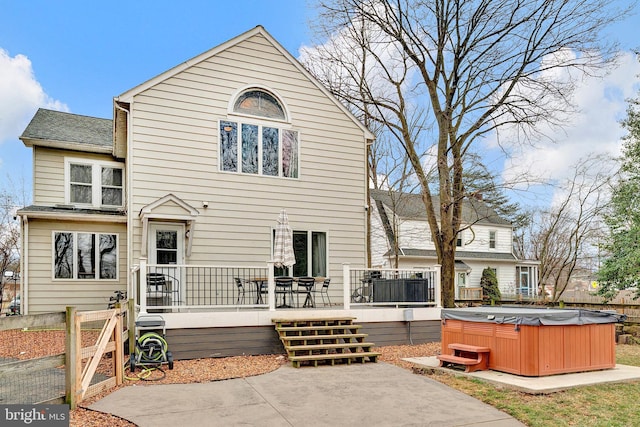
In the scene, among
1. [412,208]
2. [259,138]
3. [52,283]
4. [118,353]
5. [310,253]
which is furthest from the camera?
[412,208]

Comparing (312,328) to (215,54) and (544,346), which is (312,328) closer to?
(544,346)

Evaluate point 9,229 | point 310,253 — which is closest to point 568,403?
point 310,253

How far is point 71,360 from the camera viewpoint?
524cm

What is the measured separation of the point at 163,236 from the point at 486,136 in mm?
10249

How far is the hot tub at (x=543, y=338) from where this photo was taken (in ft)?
22.6

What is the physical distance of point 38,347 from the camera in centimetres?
948

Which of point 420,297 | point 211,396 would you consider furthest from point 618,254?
point 211,396

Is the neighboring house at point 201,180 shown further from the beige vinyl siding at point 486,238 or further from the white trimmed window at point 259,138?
the beige vinyl siding at point 486,238

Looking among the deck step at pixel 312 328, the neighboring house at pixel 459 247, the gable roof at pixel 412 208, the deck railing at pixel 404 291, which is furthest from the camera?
the neighboring house at pixel 459 247

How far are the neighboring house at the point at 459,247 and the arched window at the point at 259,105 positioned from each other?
39.3 feet

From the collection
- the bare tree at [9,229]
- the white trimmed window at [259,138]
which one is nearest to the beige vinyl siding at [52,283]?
the white trimmed window at [259,138]

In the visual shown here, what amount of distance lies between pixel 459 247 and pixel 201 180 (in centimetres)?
1890

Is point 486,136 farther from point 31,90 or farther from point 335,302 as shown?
point 31,90

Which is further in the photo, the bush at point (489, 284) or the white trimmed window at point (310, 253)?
the bush at point (489, 284)
